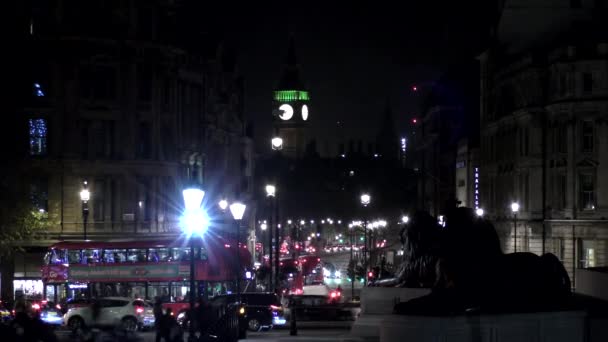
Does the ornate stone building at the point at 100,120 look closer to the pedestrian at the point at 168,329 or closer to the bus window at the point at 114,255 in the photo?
the bus window at the point at 114,255

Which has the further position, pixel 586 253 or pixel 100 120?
pixel 100 120

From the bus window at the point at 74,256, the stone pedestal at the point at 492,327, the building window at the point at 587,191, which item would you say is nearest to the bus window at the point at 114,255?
the bus window at the point at 74,256

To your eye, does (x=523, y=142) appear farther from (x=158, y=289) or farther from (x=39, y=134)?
(x=158, y=289)

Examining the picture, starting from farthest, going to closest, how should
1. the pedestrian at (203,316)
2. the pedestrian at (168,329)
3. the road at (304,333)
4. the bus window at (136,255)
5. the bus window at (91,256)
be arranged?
the bus window at (136,255)
the bus window at (91,256)
the road at (304,333)
the pedestrian at (203,316)
the pedestrian at (168,329)

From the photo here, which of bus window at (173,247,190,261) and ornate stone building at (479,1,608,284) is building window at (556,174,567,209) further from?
bus window at (173,247,190,261)

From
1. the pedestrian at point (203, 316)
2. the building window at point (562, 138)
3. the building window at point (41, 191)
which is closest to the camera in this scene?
the pedestrian at point (203, 316)

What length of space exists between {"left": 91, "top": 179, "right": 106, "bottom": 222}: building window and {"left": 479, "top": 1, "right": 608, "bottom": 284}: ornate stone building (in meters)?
23.1

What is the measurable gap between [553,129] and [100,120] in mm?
25535

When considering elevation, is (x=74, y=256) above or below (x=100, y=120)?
below

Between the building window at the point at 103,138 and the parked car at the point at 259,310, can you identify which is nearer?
the parked car at the point at 259,310

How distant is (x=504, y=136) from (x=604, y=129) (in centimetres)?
1315

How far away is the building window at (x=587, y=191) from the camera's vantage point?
72669 millimetres

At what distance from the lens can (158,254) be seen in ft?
192

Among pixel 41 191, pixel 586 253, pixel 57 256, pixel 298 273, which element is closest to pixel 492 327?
pixel 57 256
